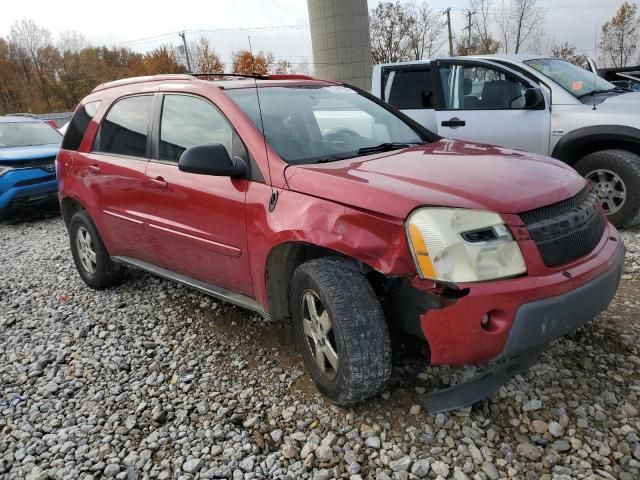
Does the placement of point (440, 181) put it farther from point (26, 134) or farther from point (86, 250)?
point (26, 134)

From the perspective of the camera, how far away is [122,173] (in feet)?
12.5

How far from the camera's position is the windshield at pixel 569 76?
5.44m

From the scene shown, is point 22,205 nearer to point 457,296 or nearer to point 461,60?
point 461,60

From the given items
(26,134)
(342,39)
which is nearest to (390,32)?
(342,39)

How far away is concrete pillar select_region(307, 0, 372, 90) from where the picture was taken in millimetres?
34719

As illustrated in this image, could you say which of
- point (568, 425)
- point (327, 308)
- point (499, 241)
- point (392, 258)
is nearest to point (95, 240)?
point (327, 308)

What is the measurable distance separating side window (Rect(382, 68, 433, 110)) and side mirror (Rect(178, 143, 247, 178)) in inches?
158

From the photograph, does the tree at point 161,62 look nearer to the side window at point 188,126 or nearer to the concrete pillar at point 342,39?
the concrete pillar at point 342,39

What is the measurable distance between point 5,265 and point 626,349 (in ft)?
20.2

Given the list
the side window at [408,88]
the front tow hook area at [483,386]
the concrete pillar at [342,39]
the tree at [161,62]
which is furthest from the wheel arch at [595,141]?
the tree at [161,62]

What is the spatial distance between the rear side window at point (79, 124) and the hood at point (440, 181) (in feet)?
8.54

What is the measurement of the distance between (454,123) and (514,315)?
4202 millimetres

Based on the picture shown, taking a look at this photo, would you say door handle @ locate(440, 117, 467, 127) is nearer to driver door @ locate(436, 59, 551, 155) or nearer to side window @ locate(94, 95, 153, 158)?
driver door @ locate(436, 59, 551, 155)

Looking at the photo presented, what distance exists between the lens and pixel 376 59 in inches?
1702
